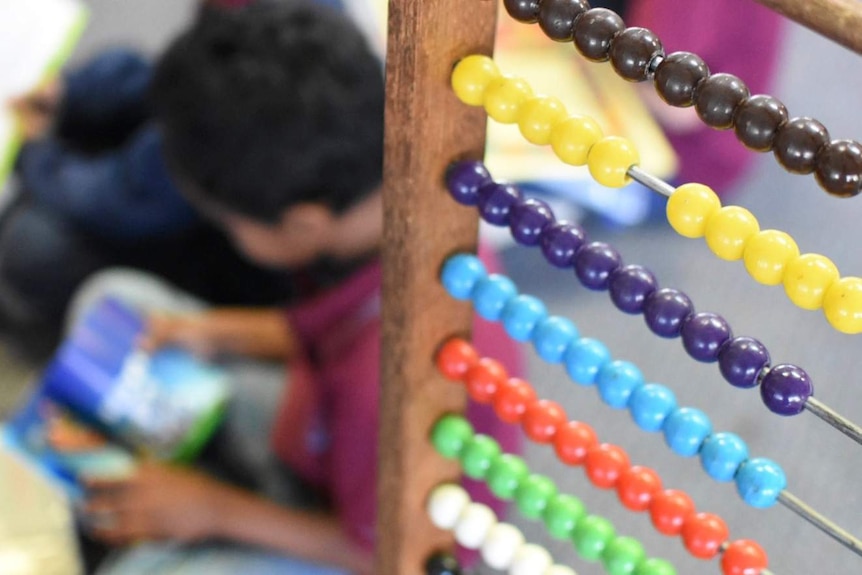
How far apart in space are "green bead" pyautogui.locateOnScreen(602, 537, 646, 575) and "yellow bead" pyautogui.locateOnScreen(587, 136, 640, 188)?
228mm

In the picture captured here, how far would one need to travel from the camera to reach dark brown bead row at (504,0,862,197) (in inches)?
16.5

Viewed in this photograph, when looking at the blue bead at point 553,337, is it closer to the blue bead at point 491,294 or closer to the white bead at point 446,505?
the blue bead at point 491,294

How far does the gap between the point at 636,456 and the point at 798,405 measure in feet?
2.06

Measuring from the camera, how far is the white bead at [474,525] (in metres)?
0.65

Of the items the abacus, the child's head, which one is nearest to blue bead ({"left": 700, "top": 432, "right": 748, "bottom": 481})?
the abacus

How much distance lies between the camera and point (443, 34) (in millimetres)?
495

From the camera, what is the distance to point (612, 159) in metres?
0.50

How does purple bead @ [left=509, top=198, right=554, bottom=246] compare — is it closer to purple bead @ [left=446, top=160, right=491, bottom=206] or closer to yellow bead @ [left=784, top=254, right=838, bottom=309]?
purple bead @ [left=446, top=160, right=491, bottom=206]

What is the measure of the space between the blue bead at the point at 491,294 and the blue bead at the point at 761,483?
16 centimetres

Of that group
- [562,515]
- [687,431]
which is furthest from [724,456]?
[562,515]

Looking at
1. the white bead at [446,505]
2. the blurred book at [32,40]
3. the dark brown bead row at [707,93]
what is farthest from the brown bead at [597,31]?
the blurred book at [32,40]

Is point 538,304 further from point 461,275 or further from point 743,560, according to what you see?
point 743,560

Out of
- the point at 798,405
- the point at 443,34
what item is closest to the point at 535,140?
the point at 443,34

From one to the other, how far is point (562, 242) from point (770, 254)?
12 centimetres
